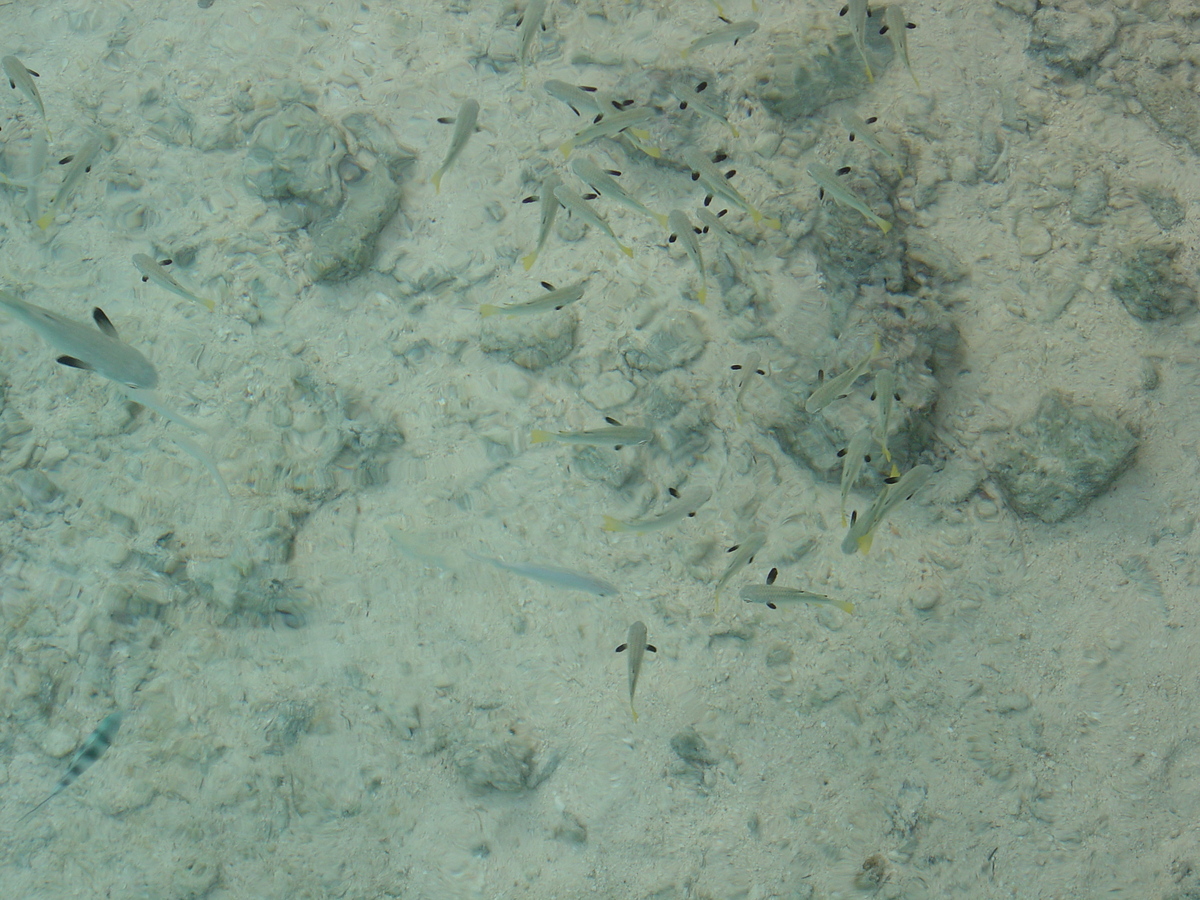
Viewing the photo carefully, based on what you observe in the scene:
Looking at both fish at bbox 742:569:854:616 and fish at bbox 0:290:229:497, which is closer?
fish at bbox 0:290:229:497

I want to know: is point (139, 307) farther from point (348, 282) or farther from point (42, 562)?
point (42, 562)

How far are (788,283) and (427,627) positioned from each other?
10.6ft

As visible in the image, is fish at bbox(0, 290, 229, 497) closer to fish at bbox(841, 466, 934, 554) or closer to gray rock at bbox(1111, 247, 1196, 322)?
fish at bbox(841, 466, 934, 554)

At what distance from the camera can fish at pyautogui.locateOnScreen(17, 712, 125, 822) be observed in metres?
3.70

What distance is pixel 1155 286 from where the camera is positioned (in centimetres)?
430

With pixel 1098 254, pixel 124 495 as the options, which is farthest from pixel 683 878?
pixel 1098 254

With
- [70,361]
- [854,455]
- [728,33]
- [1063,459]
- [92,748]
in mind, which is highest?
[728,33]

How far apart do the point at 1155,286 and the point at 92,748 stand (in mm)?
6834

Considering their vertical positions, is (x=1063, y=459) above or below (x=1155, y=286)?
below

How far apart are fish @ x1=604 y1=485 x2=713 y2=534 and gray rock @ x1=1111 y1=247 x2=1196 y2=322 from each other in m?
3.01

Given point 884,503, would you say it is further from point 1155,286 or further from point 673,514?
point 1155,286

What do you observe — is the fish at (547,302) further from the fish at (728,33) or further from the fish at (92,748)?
the fish at (92,748)

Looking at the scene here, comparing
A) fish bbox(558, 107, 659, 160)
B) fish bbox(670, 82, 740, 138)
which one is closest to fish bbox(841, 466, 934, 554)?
fish bbox(670, 82, 740, 138)

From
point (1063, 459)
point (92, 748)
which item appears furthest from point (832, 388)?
point (92, 748)
